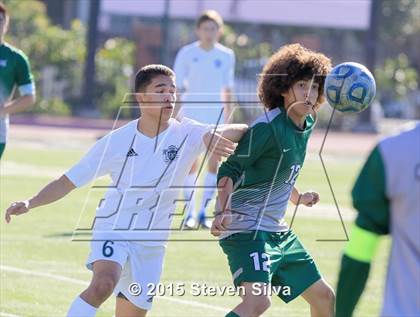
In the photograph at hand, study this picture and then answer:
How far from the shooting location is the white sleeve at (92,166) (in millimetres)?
6801

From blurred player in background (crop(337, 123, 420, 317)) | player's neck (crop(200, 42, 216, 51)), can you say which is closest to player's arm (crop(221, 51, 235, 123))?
player's neck (crop(200, 42, 216, 51))

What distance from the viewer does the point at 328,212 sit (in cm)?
1570

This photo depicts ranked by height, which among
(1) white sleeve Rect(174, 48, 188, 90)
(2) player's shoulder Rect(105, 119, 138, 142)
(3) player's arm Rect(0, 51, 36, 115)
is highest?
(2) player's shoulder Rect(105, 119, 138, 142)

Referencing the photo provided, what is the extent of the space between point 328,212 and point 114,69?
23.7 metres

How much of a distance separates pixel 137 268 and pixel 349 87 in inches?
69.8

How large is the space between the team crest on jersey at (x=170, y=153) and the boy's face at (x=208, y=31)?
691 centimetres

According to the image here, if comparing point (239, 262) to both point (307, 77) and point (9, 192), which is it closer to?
point (307, 77)

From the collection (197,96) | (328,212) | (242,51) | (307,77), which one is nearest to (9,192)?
(197,96)

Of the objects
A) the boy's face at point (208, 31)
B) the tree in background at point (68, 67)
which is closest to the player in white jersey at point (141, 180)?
the boy's face at point (208, 31)

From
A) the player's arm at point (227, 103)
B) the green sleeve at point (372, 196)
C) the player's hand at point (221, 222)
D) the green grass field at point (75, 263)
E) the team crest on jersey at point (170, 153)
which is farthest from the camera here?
the player's arm at point (227, 103)

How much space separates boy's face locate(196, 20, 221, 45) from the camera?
13.8 meters

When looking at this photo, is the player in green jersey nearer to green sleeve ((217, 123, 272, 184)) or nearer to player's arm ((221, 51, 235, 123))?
green sleeve ((217, 123, 272, 184))

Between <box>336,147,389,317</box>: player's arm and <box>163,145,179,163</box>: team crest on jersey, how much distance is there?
2.80m

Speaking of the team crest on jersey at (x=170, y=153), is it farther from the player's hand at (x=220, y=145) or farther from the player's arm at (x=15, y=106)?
the player's arm at (x=15, y=106)
